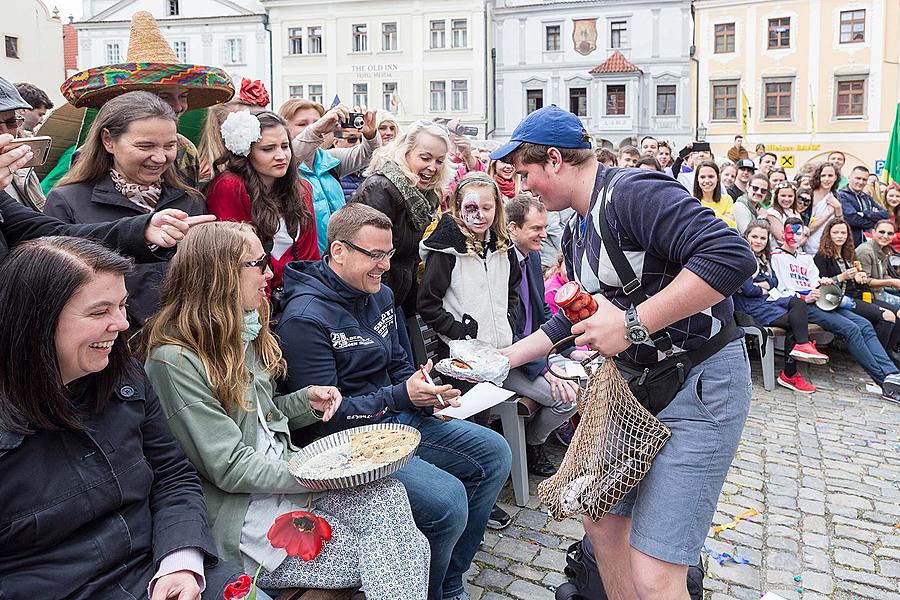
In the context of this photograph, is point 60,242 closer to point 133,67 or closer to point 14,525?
point 14,525

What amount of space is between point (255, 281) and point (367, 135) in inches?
119

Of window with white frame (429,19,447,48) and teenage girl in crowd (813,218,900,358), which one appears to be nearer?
teenage girl in crowd (813,218,900,358)

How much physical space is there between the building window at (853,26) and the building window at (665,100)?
754cm

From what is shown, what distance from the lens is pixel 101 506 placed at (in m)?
2.08

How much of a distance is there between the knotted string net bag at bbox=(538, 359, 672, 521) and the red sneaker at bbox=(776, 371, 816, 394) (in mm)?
5490

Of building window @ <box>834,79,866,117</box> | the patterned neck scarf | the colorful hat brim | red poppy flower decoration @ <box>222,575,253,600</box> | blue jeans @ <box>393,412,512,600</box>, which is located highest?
building window @ <box>834,79,866,117</box>

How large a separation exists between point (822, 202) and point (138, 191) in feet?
29.6

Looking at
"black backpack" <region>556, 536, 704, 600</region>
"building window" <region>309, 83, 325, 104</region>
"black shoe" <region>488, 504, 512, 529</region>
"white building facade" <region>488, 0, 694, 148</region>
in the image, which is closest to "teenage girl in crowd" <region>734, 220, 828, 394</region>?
"black shoe" <region>488, 504, 512, 529</region>

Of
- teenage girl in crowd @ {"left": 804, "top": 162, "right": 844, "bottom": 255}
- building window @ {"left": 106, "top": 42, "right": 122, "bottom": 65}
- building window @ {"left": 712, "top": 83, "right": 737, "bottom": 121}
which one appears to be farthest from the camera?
building window @ {"left": 106, "top": 42, "right": 122, "bottom": 65}

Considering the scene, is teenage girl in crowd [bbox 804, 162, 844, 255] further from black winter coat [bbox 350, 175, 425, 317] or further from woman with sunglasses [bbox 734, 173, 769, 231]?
black winter coat [bbox 350, 175, 425, 317]

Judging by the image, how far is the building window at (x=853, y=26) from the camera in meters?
32.8

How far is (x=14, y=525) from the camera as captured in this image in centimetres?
190

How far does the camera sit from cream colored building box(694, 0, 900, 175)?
3247cm

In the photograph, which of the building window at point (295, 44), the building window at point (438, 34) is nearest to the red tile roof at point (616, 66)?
the building window at point (438, 34)
